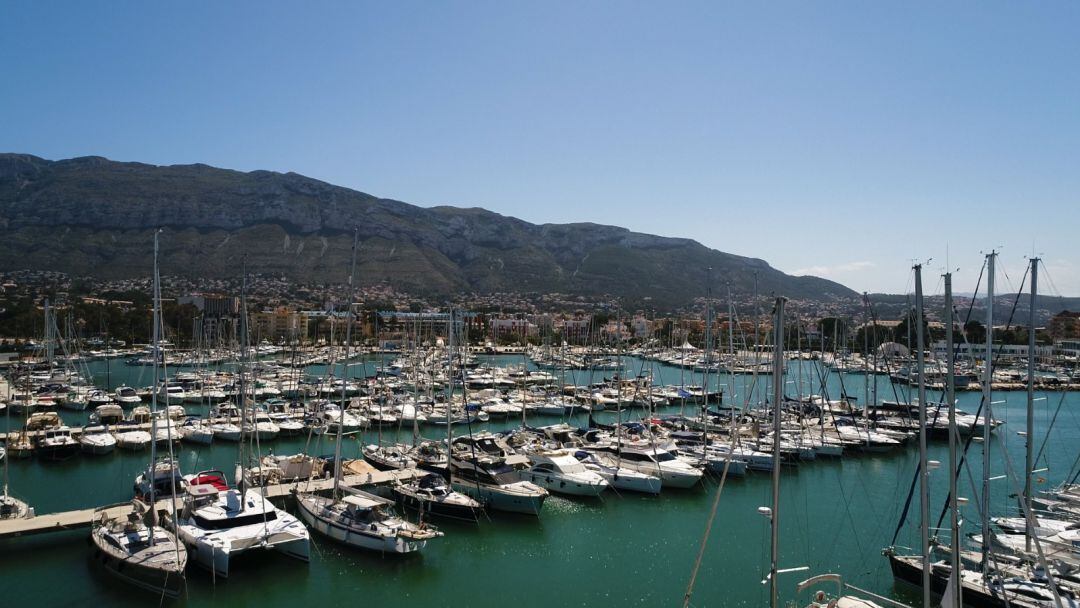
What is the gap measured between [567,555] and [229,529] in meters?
9.81

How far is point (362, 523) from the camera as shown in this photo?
802 inches

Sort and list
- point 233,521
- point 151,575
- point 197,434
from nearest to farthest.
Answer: point 151,575, point 233,521, point 197,434

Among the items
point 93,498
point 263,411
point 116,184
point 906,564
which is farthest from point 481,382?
point 116,184

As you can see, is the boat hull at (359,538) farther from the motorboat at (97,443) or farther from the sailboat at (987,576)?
the motorboat at (97,443)

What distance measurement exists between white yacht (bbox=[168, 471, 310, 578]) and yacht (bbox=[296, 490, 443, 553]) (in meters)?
1.26

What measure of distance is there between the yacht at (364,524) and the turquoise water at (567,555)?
0.42 m

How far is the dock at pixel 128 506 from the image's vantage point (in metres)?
19.5

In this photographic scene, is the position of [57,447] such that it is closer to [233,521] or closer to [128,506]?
[128,506]

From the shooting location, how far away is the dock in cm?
1950

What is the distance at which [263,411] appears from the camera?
147 feet

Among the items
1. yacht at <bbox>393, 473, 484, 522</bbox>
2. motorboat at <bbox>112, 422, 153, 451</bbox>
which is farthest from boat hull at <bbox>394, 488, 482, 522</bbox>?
motorboat at <bbox>112, 422, 153, 451</bbox>

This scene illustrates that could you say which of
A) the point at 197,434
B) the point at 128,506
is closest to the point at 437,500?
the point at 128,506

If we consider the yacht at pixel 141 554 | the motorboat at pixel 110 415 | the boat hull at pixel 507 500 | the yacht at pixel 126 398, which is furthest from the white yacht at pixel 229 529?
the yacht at pixel 126 398

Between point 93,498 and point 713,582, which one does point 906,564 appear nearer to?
point 713,582
